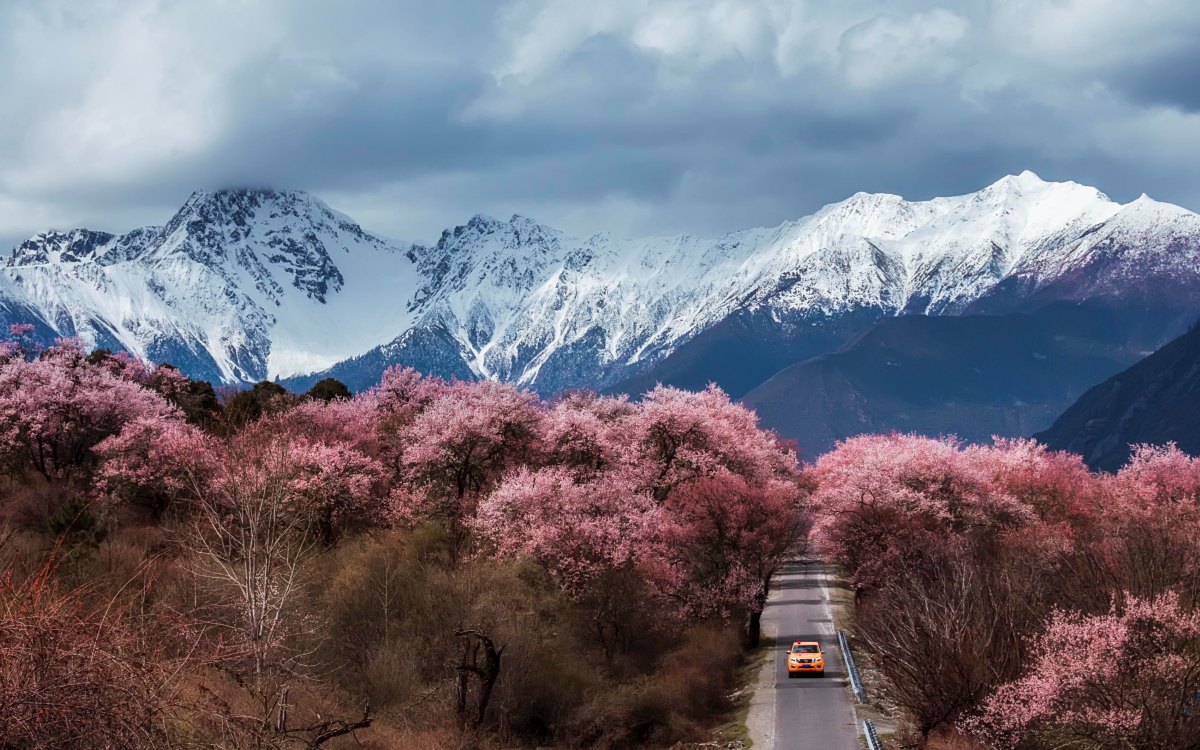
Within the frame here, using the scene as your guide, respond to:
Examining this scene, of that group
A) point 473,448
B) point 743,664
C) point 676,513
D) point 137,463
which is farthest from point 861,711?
point 137,463

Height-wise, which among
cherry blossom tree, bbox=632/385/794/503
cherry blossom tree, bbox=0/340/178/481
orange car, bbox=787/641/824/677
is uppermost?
cherry blossom tree, bbox=0/340/178/481

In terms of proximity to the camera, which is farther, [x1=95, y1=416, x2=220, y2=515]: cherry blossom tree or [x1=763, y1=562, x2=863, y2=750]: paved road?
[x1=95, y1=416, x2=220, y2=515]: cherry blossom tree

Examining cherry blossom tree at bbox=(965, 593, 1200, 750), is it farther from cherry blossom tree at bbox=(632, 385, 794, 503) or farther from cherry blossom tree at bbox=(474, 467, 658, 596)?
cherry blossom tree at bbox=(632, 385, 794, 503)

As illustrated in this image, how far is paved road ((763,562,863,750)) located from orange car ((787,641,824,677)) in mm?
417

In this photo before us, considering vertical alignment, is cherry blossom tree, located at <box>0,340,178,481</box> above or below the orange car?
above

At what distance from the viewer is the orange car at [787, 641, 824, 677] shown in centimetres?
5725

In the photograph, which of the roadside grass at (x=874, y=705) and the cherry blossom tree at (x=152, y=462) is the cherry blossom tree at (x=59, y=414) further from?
the roadside grass at (x=874, y=705)

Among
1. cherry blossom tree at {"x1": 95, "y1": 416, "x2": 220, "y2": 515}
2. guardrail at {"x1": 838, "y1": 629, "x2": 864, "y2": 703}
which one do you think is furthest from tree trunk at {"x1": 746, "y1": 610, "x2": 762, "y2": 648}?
cherry blossom tree at {"x1": 95, "y1": 416, "x2": 220, "y2": 515}

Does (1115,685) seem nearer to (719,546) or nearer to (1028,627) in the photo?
(1028,627)

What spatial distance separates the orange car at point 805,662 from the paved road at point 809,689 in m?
0.42

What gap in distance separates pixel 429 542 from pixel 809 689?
19573 mm

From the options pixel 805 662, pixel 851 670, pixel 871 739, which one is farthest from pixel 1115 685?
pixel 805 662

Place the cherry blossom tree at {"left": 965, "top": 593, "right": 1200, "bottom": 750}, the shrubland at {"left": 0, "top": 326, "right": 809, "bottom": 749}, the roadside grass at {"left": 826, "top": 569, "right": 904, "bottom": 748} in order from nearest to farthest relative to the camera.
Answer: the cherry blossom tree at {"left": 965, "top": 593, "right": 1200, "bottom": 750}
the shrubland at {"left": 0, "top": 326, "right": 809, "bottom": 749}
the roadside grass at {"left": 826, "top": 569, "right": 904, "bottom": 748}

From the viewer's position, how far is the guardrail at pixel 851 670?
50.9 m
